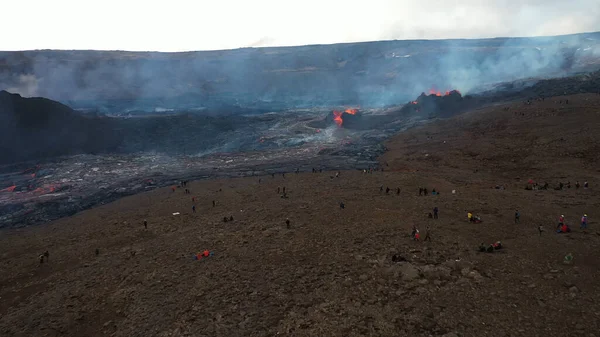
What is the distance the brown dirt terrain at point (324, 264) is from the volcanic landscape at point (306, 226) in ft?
0.34

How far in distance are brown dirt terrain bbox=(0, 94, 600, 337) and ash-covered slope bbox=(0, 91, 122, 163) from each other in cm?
2490

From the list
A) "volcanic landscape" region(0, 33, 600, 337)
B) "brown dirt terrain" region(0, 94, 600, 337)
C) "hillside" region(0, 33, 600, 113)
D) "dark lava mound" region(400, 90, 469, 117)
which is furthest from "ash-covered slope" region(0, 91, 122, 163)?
"dark lava mound" region(400, 90, 469, 117)

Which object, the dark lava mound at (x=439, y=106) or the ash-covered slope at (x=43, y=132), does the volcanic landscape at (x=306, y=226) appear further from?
the dark lava mound at (x=439, y=106)

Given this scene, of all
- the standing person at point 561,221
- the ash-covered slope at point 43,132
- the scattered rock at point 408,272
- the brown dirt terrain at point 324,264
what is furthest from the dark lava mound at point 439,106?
the ash-covered slope at point 43,132

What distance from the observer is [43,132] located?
50219 millimetres

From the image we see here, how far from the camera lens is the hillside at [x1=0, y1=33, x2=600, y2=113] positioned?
3676 inches

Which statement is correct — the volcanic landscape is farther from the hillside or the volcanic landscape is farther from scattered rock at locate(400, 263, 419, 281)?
the hillside

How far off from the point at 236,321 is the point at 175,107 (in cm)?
9007

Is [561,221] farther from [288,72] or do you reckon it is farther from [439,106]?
[288,72]

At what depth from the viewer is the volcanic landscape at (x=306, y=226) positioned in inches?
571

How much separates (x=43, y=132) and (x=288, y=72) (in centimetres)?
8201

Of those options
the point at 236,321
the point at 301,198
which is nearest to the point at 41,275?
the point at 236,321

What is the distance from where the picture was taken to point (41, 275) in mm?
20297

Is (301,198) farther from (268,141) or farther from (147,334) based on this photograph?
(268,141)
